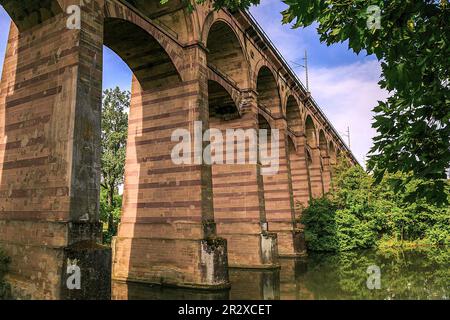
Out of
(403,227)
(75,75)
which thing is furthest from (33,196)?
(403,227)

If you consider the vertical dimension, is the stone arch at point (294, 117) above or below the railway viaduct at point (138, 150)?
above

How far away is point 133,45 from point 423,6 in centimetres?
940

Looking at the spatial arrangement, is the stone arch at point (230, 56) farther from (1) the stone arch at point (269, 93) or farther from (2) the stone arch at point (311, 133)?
(2) the stone arch at point (311, 133)

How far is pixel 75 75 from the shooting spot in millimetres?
7336

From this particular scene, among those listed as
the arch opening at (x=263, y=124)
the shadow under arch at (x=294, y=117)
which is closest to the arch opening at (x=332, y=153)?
the shadow under arch at (x=294, y=117)

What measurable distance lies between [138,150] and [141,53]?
10.9ft

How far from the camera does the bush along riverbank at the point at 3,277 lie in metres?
7.16

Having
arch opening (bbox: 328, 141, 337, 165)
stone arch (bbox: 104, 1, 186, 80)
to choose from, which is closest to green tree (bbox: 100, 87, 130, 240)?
stone arch (bbox: 104, 1, 186, 80)

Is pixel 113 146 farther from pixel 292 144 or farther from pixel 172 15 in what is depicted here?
pixel 172 15

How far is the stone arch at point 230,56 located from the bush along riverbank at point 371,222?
990 cm

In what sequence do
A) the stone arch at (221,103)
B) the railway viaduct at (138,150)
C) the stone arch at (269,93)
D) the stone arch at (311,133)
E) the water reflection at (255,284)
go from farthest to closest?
the stone arch at (311,133) < the stone arch at (269,93) < the stone arch at (221,103) < the water reflection at (255,284) < the railway viaduct at (138,150)

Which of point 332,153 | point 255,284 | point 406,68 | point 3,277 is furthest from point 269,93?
point 332,153

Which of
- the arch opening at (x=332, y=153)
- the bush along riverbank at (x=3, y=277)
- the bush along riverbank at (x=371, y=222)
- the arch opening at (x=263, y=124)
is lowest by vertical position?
the bush along riverbank at (x=3, y=277)

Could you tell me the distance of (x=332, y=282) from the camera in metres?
11.2
